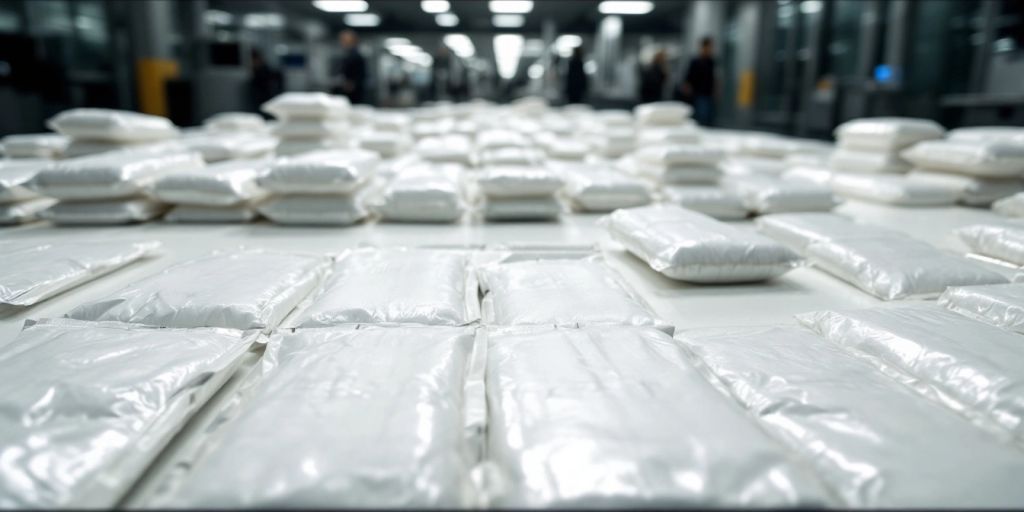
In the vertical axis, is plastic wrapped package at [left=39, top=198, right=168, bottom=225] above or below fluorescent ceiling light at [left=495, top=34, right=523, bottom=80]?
below

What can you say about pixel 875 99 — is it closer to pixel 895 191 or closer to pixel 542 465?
pixel 895 191

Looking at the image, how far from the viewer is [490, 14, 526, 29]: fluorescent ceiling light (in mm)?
15258

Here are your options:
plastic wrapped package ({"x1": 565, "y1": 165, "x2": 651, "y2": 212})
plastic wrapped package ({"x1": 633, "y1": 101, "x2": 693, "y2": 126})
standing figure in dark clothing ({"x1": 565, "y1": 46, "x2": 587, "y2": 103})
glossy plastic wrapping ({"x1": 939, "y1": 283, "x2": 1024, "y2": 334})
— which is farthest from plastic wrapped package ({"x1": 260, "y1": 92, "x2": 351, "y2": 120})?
standing figure in dark clothing ({"x1": 565, "y1": 46, "x2": 587, "y2": 103})

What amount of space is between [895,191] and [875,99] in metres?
3.95

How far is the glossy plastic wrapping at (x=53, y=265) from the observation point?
1.35 metres

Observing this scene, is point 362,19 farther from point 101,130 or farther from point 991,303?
point 991,303

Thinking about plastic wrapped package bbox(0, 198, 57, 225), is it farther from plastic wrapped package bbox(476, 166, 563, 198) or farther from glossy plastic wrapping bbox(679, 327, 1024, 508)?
glossy plastic wrapping bbox(679, 327, 1024, 508)

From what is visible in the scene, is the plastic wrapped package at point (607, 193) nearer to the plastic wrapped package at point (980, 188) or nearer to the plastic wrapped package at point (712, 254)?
the plastic wrapped package at point (712, 254)

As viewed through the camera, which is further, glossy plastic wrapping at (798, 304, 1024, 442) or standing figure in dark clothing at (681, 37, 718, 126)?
standing figure in dark clothing at (681, 37, 718, 126)

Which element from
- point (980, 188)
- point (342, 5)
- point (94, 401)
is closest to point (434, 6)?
point (342, 5)

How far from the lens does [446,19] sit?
53.1ft

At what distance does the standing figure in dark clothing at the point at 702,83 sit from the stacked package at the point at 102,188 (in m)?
5.64

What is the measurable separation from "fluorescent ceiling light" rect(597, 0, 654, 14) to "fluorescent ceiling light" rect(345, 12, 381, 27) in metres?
6.22

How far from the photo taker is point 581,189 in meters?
2.64
